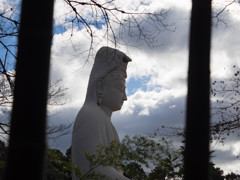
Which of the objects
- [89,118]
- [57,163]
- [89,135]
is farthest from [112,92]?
[57,163]

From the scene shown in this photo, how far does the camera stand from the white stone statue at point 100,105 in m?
5.98

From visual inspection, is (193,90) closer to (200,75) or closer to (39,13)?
(200,75)

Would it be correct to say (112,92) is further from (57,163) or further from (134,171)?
(57,163)

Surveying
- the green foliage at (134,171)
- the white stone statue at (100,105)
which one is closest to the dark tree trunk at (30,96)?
the green foliage at (134,171)

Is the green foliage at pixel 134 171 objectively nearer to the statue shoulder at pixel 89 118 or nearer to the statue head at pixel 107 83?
the statue shoulder at pixel 89 118

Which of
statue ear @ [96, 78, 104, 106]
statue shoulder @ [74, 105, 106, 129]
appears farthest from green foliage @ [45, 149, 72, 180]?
statue ear @ [96, 78, 104, 106]

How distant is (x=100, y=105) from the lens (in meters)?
6.75

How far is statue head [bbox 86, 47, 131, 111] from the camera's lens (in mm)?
6758

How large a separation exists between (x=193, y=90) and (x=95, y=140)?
3778mm

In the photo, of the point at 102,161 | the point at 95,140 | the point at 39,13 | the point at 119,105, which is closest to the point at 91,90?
the point at 119,105

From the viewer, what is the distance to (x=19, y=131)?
223cm

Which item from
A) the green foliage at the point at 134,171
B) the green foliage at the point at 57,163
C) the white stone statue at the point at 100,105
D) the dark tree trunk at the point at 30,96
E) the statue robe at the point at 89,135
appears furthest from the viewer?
the white stone statue at the point at 100,105

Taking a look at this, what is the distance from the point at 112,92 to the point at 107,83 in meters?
0.18

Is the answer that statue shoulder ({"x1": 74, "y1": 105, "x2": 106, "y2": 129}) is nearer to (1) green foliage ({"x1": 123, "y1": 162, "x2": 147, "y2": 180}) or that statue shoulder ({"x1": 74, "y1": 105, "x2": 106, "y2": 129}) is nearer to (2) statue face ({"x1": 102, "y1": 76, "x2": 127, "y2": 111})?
(2) statue face ({"x1": 102, "y1": 76, "x2": 127, "y2": 111})
